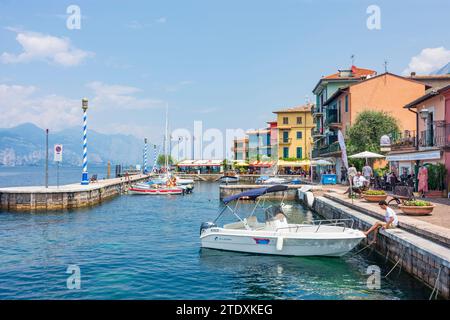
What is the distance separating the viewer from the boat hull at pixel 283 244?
15602mm

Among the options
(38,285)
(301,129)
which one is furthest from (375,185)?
(301,129)

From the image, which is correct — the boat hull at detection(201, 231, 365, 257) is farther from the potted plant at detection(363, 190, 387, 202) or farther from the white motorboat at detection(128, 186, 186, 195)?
the white motorboat at detection(128, 186, 186, 195)

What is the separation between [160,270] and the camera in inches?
579

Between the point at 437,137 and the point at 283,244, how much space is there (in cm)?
1412

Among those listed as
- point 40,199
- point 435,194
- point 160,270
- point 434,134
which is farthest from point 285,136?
point 160,270

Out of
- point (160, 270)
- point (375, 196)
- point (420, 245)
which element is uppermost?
point (375, 196)

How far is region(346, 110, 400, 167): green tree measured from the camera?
127 ft

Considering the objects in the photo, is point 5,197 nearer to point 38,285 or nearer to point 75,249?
point 75,249

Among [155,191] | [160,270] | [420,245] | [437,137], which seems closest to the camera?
[420,245]

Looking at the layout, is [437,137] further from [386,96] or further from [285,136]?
[285,136]

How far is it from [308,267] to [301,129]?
2702 inches

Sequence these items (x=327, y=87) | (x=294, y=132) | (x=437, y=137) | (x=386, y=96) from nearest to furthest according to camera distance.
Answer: (x=437, y=137) → (x=386, y=96) → (x=327, y=87) → (x=294, y=132)

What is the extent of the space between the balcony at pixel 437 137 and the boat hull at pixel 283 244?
1098 centimetres

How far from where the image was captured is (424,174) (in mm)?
23516
